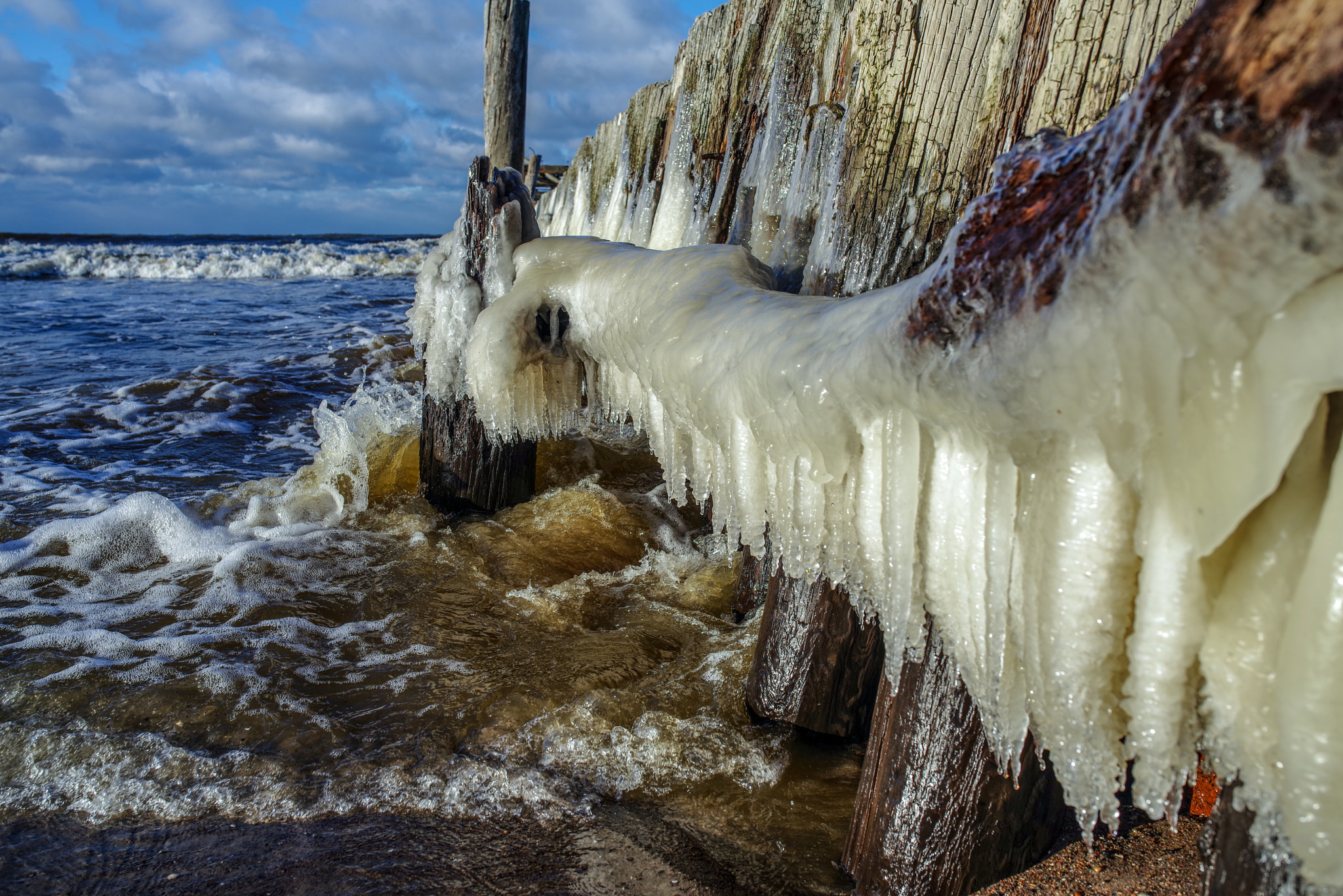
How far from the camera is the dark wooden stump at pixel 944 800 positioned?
5.46ft

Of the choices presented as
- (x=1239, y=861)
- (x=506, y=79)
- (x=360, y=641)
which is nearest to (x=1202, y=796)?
(x=1239, y=861)

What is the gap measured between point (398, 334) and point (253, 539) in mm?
8572

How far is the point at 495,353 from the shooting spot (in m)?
3.26

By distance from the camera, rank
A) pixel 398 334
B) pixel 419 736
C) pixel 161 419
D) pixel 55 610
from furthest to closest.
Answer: pixel 398 334 → pixel 161 419 → pixel 55 610 → pixel 419 736

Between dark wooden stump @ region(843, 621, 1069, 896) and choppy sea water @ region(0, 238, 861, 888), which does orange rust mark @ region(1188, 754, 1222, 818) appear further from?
choppy sea water @ region(0, 238, 861, 888)

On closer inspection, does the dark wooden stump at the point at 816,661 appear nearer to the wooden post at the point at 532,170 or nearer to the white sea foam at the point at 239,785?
the white sea foam at the point at 239,785

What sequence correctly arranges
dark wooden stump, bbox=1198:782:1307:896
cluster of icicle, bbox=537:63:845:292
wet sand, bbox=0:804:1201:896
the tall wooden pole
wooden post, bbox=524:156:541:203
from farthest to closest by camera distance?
1. wooden post, bbox=524:156:541:203
2. the tall wooden pole
3. cluster of icicle, bbox=537:63:845:292
4. wet sand, bbox=0:804:1201:896
5. dark wooden stump, bbox=1198:782:1307:896

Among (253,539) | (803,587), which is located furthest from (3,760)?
(803,587)

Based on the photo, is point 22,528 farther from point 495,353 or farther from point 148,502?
point 495,353

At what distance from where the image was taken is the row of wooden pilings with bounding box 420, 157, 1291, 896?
1.64 meters

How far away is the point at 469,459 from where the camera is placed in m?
4.38

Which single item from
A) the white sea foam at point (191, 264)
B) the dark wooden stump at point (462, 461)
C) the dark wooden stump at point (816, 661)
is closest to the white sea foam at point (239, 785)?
the dark wooden stump at point (816, 661)

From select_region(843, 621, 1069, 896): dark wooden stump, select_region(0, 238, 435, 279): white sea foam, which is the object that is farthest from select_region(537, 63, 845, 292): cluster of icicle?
select_region(0, 238, 435, 279): white sea foam

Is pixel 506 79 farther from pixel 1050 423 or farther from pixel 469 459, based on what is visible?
pixel 1050 423
